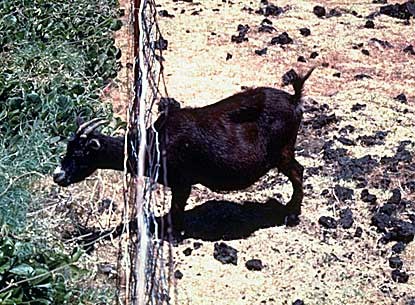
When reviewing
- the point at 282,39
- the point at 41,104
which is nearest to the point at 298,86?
the point at 41,104

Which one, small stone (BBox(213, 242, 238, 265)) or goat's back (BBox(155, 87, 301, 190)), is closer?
small stone (BBox(213, 242, 238, 265))

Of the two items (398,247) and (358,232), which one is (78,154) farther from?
(398,247)

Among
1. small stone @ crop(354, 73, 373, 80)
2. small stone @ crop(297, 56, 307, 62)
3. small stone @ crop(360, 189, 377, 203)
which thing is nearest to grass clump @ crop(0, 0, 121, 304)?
small stone @ crop(297, 56, 307, 62)

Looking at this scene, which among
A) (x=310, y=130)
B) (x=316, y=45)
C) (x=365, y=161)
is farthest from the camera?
(x=316, y=45)

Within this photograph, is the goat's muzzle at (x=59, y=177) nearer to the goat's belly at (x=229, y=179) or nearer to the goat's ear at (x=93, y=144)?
the goat's ear at (x=93, y=144)

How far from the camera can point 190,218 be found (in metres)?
6.54

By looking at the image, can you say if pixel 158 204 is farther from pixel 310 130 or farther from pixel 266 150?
pixel 310 130

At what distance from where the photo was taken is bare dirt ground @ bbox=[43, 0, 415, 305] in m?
5.78

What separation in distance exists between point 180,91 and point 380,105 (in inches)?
69.6

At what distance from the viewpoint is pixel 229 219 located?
6.56m

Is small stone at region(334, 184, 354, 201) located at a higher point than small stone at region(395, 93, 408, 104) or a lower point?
lower

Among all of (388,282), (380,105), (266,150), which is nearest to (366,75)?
(380,105)

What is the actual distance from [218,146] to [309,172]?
1.17 m

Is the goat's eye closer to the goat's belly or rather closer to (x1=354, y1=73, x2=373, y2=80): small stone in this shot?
the goat's belly
